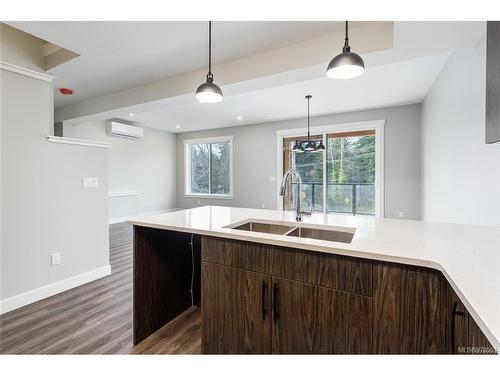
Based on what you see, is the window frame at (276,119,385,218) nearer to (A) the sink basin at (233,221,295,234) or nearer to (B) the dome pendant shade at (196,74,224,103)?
(A) the sink basin at (233,221,295,234)

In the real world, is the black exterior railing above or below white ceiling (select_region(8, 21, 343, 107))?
below

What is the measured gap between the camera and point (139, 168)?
6867 mm

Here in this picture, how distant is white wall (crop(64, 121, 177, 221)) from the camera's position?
5945 mm

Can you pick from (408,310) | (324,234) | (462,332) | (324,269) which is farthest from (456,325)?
(324,234)

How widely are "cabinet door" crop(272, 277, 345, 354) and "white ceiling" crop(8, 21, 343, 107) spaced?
6.72ft

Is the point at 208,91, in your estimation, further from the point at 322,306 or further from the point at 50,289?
the point at 50,289

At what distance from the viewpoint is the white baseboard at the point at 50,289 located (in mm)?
2154

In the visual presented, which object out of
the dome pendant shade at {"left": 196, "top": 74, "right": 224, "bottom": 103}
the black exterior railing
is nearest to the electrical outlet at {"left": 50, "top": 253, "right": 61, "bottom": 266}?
the dome pendant shade at {"left": 196, "top": 74, "right": 224, "bottom": 103}

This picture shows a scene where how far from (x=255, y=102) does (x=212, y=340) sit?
4.11m

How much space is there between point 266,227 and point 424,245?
1006 mm

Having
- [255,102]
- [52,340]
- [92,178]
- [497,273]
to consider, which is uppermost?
[255,102]

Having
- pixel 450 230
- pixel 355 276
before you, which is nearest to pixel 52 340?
pixel 355 276
